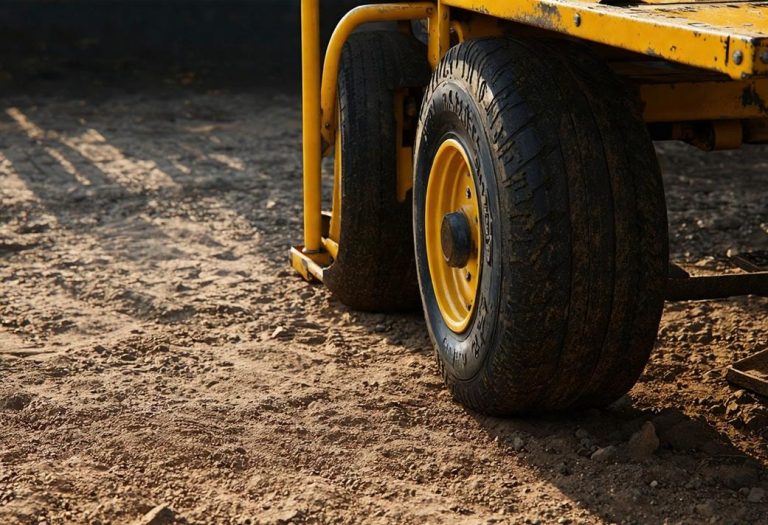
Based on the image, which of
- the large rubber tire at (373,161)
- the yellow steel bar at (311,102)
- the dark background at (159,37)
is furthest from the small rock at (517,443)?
the dark background at (159,37)

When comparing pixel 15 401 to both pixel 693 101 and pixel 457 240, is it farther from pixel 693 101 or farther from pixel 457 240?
pixel 693 101

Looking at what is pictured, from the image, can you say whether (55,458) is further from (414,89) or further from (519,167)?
(414,89)

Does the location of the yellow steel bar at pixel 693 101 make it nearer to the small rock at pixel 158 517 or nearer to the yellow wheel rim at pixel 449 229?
the yellow wheel rim at pixel 449 229

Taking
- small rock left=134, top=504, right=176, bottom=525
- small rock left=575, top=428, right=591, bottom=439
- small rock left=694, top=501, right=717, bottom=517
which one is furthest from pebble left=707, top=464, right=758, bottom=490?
small rock left=134, top=504, right=176, bottom=525

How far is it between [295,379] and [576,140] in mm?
1382

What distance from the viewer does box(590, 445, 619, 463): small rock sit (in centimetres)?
349

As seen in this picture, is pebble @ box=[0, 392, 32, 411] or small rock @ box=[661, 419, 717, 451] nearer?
small rock @ box=[661, 419, 717, 451]

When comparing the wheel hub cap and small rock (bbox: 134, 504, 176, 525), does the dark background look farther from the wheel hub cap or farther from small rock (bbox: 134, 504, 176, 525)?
small rock (bbox: 134, 504, 176, 525)

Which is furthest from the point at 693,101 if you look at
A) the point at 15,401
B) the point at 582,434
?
the point at 15,401

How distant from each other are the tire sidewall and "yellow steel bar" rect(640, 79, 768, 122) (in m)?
0.64

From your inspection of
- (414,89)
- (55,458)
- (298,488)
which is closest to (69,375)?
(55,458)

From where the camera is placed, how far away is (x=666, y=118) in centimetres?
402

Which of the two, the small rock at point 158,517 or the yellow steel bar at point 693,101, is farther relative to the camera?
the yellow steel bar at point 693,101

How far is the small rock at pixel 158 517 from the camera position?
313cm
